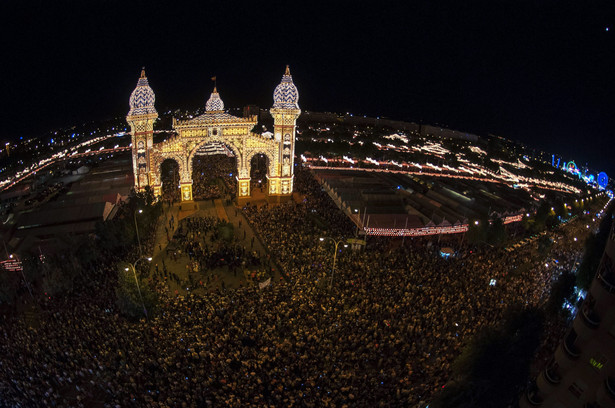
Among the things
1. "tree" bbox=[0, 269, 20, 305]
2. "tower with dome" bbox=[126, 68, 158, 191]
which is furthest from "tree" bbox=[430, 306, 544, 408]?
"tower with dome" bbox=[126, 68, 158, 191]

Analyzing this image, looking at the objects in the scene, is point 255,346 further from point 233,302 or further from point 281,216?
point 281,216

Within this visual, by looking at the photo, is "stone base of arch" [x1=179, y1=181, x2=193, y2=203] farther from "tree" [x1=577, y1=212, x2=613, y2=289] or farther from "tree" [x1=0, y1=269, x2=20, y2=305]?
"tree" [x1=577, y1=212, x2=613, y2=289]

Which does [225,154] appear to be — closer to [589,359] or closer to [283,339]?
[283,339]

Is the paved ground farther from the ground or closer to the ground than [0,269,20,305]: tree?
closer to the ground

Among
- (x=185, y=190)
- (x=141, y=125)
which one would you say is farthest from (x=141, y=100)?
(x=185, y=190)

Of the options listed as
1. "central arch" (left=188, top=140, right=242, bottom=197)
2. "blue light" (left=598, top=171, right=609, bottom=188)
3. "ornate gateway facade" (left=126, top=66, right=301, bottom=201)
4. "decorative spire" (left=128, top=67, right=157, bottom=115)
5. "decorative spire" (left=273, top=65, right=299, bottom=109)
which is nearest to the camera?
"decorative spire" (left=128, top=67, right=157, bottom=115)

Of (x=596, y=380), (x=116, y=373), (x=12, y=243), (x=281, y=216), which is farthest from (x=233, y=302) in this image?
(x=12, y=243)

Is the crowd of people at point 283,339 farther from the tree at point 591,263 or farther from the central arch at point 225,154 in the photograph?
the central arch at point 225,154
